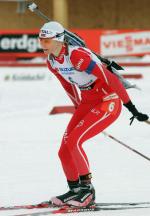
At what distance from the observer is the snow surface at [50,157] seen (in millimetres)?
6276

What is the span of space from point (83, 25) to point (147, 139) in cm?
2388

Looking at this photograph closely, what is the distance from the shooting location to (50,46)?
549cm

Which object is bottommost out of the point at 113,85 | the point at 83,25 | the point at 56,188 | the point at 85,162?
the point at 83,25

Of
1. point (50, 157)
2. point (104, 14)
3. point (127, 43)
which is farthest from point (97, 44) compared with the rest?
point (50, 157)

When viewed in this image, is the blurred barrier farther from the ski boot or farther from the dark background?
the ski boot

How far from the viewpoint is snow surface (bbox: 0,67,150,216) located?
247 inches

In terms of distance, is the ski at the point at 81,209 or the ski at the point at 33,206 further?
the ski at the point at 33,206

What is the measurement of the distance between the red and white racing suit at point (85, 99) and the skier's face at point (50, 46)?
0.05 meters

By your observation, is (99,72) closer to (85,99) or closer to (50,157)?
(85,99)

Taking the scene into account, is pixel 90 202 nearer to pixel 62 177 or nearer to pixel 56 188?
pixel 56 188

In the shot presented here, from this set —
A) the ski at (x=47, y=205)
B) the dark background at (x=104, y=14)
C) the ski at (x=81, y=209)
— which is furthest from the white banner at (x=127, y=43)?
the ski at (x=81, y=209)

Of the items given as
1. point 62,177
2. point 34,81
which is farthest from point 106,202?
point 34,81

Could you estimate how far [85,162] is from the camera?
18.1 feet

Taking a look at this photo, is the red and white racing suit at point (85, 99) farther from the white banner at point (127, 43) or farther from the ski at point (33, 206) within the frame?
the white banner at point (127, 43)
